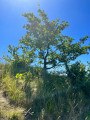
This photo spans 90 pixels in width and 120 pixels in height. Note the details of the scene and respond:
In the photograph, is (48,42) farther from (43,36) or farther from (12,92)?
(12,92)

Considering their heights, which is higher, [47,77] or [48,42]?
[48,42]

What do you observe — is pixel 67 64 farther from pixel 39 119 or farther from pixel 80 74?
pixel 39 119

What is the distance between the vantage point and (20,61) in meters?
4.31

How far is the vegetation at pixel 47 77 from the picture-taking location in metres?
2.70

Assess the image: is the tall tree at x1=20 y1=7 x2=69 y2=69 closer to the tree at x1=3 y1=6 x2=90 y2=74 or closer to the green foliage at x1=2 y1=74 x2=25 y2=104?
the tree at x1=3 y1=6 x2=90 y2=74

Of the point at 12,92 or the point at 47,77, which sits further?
the point at 47,77

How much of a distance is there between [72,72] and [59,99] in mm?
1475

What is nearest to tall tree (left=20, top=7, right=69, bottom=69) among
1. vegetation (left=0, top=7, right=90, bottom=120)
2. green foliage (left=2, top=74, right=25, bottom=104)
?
vegetation (left=0, top=7, right=90, bottom=120)

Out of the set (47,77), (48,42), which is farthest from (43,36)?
(47,77)

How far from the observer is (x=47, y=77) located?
4023mm

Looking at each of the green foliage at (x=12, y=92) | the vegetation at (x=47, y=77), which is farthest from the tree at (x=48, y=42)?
the green foliage at (x=12, y=92)

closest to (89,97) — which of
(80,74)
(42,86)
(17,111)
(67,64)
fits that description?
(80,74)

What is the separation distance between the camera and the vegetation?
2699mm

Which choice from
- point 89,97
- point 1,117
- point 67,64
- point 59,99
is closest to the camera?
point 1,117
